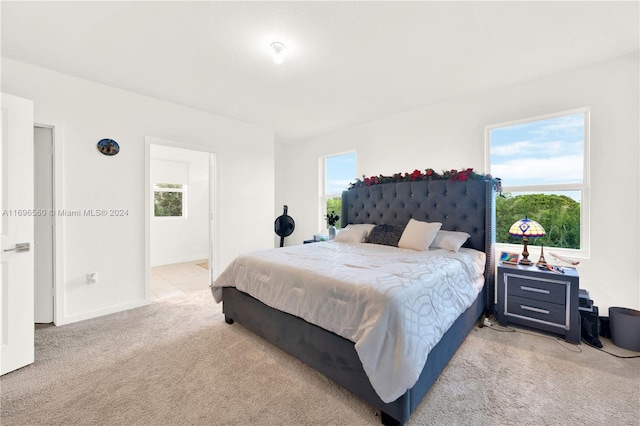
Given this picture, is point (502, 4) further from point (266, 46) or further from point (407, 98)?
point (266, 46)

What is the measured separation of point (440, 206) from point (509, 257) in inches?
34.7

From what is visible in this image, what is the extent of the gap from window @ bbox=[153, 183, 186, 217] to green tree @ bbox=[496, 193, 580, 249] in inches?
Answer: 233

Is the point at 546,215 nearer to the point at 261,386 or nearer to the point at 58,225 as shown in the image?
the point at 261,386

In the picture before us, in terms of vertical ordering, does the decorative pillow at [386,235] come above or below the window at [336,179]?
below

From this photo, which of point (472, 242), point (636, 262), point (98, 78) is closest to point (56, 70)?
point (98, 78)

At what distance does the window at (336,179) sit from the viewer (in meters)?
4.68

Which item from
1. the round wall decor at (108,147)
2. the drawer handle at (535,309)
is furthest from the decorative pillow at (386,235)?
the round wall decor at (108,147)

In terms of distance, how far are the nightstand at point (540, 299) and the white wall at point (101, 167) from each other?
397 centimetres

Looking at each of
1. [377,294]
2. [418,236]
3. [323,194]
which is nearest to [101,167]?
[377,294]

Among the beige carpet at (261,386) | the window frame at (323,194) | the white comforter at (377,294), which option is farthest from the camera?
the window frame at (323,194)

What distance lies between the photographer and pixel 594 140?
249 centimetres

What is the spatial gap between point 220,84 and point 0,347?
111 inches

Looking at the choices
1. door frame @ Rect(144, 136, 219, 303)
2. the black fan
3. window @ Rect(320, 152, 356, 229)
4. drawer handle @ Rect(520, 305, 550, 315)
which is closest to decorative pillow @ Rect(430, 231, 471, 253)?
drawer handle @ Rect(520, 305, 550, 315)

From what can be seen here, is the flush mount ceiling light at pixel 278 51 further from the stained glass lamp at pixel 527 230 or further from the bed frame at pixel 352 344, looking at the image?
the stained glass lamp at pixel 527 230
